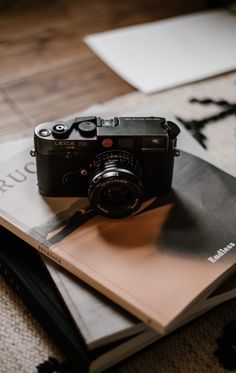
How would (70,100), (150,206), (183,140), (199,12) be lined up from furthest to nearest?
(199,12)
(70,100)
(183,140)
(150,206)

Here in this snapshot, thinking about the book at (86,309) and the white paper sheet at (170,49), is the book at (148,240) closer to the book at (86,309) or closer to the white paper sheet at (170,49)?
the book at (86,309)

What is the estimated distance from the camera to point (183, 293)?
65 cm

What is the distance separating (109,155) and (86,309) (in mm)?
191

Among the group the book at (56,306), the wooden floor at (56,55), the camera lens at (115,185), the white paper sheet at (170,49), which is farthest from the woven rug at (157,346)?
the white paper sheet at (170,49)

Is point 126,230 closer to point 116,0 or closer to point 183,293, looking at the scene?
point 183,293

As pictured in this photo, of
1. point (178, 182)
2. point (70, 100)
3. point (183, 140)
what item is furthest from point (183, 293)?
point (70, 100)

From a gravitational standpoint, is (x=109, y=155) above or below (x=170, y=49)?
above

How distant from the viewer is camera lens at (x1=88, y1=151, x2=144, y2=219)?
Answer: 27.9 inches

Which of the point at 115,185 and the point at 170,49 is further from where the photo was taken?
the point at 170,49

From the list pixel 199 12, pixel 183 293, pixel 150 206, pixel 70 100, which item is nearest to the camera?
pixel 183 293

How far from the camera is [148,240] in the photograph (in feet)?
2.33

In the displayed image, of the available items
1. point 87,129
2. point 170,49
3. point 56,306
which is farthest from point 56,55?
point 56,306

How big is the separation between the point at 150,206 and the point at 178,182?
2.5 inches

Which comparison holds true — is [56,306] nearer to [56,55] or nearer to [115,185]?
[115,185]
